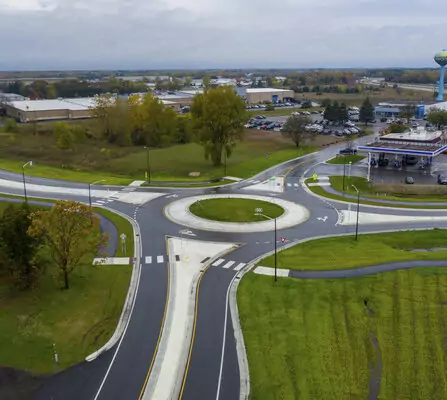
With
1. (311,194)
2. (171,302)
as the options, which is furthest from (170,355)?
(311,194)

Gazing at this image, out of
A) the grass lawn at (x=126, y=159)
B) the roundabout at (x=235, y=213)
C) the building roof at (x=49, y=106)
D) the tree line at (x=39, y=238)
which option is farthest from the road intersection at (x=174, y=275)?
the building roof at (x=49, y=106)

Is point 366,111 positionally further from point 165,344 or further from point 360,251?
point 165,344

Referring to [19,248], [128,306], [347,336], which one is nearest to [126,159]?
[19,248]

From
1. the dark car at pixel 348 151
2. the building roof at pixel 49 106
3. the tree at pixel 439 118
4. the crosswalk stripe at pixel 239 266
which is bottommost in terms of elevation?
the crosswalk stripe at pixel 239 266

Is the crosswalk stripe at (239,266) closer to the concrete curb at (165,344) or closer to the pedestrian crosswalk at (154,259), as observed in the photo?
the concrete curb at (165,344)

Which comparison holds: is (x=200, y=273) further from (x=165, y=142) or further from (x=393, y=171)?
(x=165, y=142)

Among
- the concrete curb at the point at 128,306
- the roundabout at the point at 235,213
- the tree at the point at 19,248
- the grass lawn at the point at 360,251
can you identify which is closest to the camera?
the concrete curb at the point at 128,306
